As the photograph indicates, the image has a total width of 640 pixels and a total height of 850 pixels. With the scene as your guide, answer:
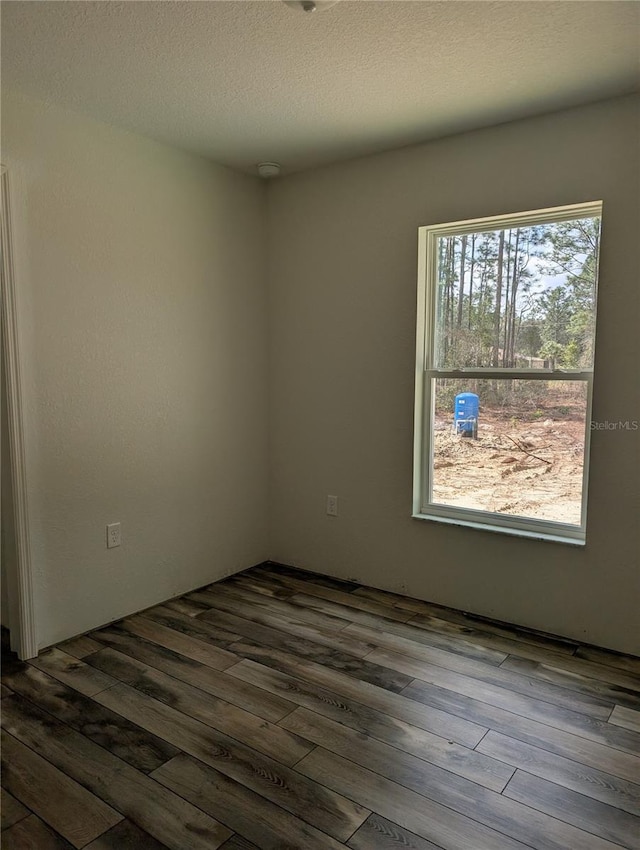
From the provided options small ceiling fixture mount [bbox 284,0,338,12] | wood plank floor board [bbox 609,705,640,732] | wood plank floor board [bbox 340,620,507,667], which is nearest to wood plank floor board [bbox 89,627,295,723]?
wood plank floor board [bbox 340,620,507,667]

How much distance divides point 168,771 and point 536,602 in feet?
6.31

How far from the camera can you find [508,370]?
304cm

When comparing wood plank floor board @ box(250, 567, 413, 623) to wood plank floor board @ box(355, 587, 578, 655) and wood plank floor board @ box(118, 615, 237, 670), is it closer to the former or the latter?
wood plank floor board @ box(355, 587, 578, 655)

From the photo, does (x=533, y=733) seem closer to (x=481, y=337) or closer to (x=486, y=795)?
(x=486, y=795)

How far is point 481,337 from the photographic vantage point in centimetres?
313

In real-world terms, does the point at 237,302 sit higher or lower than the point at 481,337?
higher

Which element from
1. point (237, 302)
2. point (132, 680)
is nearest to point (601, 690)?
point (132, 680)

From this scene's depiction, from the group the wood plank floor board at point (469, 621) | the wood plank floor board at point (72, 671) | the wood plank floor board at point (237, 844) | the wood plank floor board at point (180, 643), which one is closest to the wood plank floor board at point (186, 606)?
the wood plank floor board at point (180, 643)

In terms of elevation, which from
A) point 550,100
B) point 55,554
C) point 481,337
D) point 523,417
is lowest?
point 55,554

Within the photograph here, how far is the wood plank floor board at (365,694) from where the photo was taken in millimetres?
2178

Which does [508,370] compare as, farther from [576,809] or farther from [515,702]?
[576,809]

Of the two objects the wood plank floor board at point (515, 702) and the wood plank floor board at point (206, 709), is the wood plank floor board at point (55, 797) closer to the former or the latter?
the wood plank floor board at point (206, 709)

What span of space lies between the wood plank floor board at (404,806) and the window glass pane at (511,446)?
5.26ft

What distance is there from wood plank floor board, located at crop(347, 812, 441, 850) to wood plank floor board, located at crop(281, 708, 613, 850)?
17cm
